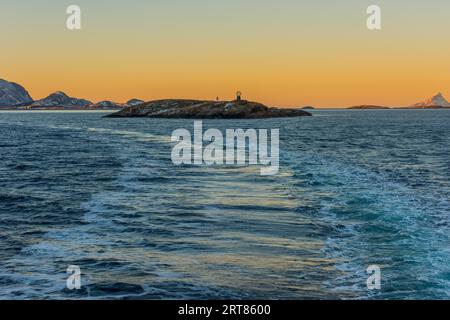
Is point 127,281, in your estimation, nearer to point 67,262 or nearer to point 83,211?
point 67,262

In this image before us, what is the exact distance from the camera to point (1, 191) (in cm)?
2586

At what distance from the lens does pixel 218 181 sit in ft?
97.1

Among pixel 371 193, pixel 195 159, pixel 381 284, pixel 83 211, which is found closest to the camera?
pixel 381 284

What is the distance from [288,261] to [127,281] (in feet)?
14.0

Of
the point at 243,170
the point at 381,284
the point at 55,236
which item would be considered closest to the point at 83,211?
the point at 55,236

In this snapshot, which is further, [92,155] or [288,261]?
[92,155]

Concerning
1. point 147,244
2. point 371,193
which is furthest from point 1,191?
point 371,193

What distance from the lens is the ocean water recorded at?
456 inches

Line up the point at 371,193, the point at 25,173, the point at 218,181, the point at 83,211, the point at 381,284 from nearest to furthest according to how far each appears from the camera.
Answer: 1. the point at 381,284
2. the point at 83,211
3. the point at 371,193
4. the point at 218,181
5. the point at 25,173

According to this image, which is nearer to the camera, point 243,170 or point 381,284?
point 381,284

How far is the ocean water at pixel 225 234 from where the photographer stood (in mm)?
11570

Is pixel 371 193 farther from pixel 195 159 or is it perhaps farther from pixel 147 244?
pixel 195 159

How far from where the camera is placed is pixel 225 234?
1650 cm

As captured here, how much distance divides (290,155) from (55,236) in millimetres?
32765
